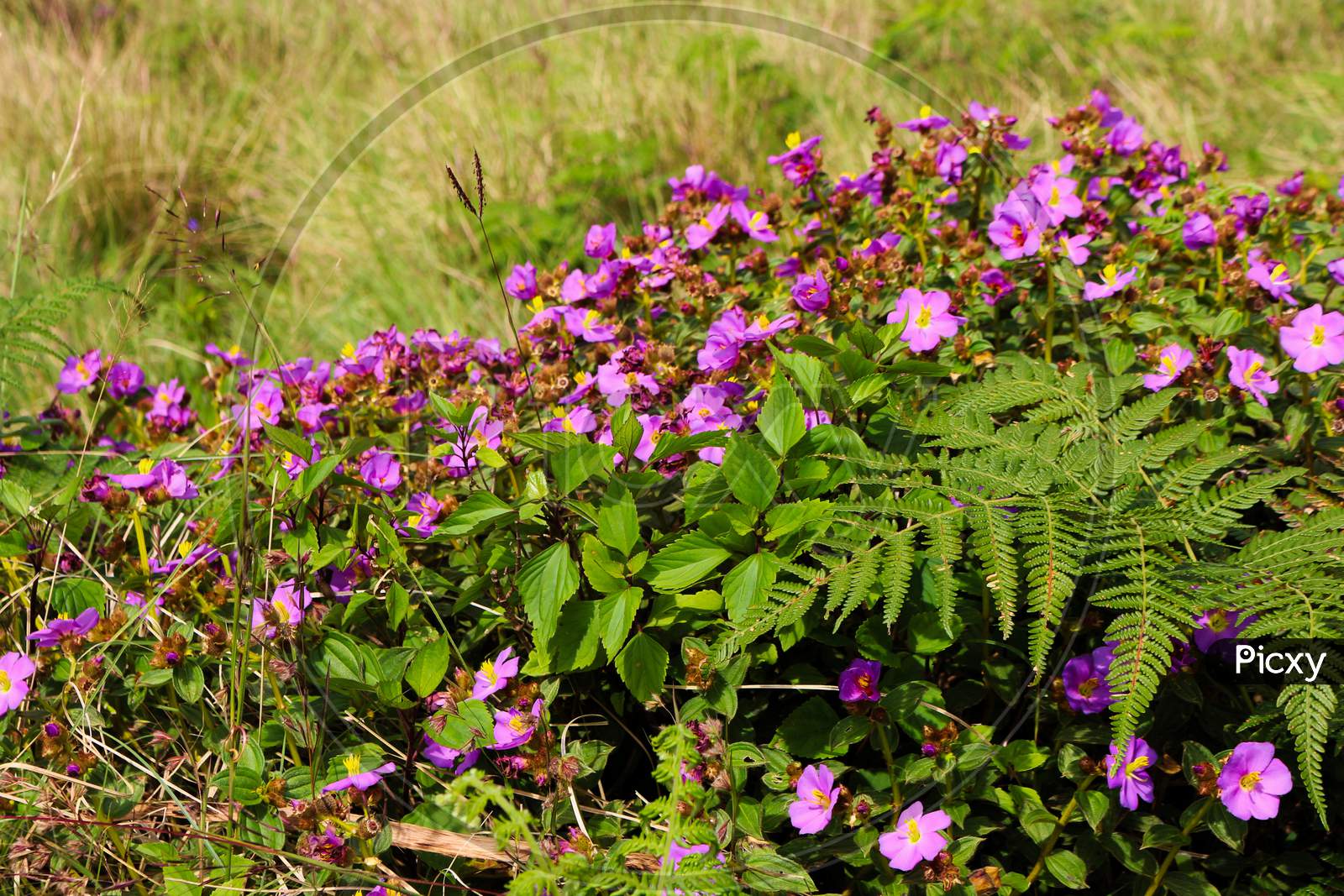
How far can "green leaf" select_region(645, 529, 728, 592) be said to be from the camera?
127 centimetres

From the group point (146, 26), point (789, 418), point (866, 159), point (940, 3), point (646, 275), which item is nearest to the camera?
point (789, 418)

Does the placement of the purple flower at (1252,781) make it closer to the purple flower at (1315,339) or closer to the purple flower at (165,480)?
the purple flower at (1315,339)

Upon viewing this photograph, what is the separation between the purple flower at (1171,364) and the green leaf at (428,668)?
1041 mm

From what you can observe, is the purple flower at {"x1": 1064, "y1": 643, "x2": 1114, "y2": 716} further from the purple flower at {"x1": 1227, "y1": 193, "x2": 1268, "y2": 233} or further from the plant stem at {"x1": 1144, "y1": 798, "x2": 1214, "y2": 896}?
the purple flower at {"x1": 1227, "y1": 193, "x2": 1268, "y2": 233}

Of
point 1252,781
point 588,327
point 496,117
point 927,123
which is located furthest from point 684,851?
point 496,117

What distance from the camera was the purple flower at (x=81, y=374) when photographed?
2.09 m

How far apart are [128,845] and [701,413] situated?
3.12ft

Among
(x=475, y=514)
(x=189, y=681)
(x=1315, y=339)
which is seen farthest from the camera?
(x=1315, y=339)

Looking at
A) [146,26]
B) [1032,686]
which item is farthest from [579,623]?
[146,26]

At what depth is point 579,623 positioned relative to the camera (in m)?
1.33

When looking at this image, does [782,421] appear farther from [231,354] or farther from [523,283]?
[231,354]

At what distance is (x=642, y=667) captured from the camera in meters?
1.29

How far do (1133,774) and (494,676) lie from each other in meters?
0.79

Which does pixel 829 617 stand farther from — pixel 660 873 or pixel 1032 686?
pixel 660 873
